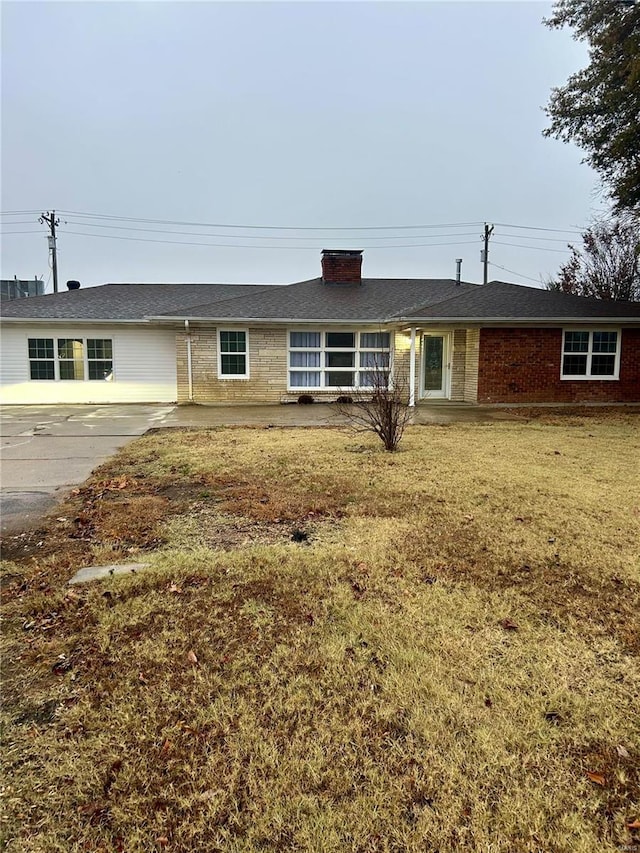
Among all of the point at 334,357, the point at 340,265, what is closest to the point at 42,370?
the point at 334,357

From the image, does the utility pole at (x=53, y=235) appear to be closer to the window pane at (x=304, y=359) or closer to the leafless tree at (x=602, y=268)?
the window pane at (x=304, y=359)

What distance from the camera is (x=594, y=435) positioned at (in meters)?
9.33

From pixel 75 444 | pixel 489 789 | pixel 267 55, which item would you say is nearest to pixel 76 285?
pixel 267 55

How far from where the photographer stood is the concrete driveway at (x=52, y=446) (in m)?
5.34

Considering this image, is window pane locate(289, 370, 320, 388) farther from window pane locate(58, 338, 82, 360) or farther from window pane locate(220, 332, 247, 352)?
window pane locate(58, 338, 82, 360)

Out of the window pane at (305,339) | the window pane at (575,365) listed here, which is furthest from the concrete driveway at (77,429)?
the window pane at (575,365)

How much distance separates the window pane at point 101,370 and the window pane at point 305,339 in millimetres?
5805

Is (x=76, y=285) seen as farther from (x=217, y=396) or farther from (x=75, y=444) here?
(x=75, y=444)

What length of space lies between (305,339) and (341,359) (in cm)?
134

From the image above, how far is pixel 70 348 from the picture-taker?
15680 millimetres

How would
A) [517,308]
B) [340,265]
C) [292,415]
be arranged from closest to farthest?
Result: [292,415], [517,308], [340,265]

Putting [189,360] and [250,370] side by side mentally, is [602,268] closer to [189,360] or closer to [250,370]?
[250,370]

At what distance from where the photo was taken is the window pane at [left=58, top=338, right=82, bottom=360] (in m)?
15.6

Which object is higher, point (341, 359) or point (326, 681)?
point (341, 359)
